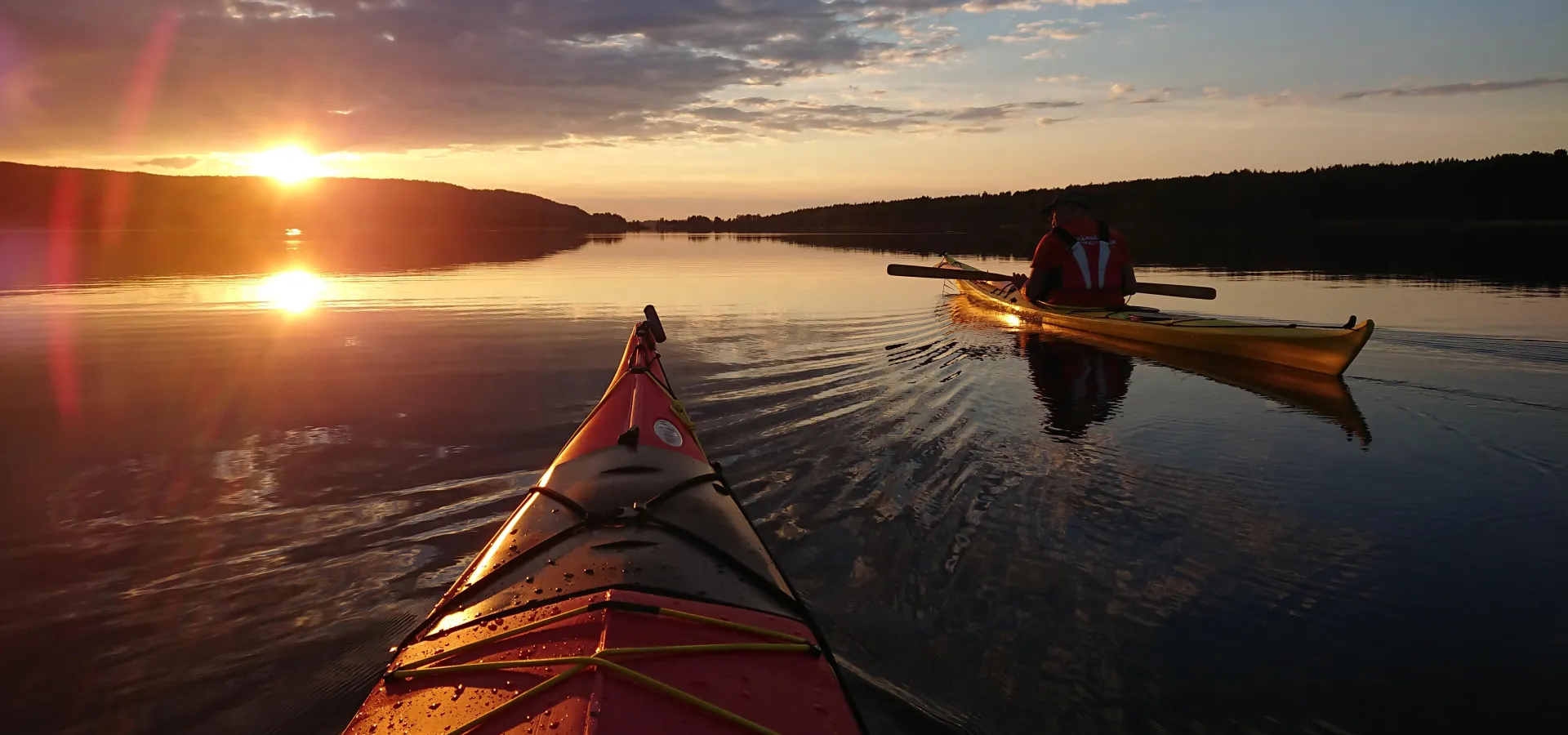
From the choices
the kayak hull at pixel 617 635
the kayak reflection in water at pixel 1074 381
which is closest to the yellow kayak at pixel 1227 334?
the kayak reflection in water at pixel 1074 381

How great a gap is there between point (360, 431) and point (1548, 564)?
9.71m

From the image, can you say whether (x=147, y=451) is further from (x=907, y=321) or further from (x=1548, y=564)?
(x=907, y=321)

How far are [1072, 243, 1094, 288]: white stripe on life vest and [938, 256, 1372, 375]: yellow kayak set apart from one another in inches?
20.5

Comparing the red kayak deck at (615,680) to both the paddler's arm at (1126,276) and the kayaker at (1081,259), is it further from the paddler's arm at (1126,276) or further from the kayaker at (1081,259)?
the paddler's arm at (1126,276)

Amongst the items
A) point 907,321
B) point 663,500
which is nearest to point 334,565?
point 663,500

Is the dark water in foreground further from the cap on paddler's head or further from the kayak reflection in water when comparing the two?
the cap on paddler's head

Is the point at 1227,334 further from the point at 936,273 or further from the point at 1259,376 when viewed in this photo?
the point at 936,273

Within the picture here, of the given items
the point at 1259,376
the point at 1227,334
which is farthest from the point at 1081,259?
the point at 1259,376

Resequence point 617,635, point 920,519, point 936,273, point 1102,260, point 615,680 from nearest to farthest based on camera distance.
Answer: point 615,680, point 617,635, point 920,519, point 1102,260, point 936,273

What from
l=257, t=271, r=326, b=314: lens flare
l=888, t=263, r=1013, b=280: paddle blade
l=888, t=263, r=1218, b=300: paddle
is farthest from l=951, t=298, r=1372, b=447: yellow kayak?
l=257, t=271, r=326, b=314: lens flare

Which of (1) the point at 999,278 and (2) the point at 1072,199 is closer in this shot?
(2) the point at 1072,199

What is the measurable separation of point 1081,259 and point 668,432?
10692mm

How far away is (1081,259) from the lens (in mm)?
14094

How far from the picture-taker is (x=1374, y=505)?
5.99 m
